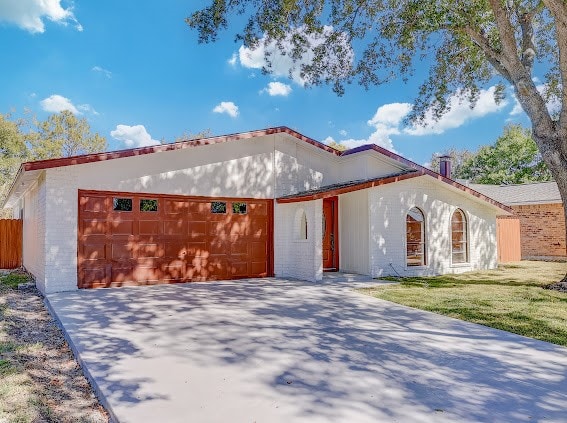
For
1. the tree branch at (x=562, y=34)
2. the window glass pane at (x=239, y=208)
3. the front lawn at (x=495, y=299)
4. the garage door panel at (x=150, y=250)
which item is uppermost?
the tree branch at (x=562, y=34)

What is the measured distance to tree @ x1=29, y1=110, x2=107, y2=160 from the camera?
3369 cm

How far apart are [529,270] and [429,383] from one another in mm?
12847

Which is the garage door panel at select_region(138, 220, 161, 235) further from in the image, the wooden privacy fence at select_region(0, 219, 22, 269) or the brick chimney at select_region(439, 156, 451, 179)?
the brick chimney at select_region(439, 156, 451, 179)

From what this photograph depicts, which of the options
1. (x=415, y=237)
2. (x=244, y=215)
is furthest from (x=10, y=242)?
(x=415, y=237)

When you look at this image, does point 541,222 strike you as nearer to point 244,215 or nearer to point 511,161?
point 244,215

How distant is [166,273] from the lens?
35.3ft

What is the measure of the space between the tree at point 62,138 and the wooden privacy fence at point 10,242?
20.1m

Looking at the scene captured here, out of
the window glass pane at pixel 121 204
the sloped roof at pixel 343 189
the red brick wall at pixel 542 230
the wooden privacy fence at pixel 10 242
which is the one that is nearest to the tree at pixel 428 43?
the sloped roof at pixel 343 189

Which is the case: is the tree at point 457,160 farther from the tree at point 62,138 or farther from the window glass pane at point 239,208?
the window glass pane at point 239,208

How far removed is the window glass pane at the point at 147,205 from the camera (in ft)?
34.4

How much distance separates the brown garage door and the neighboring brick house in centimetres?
1491

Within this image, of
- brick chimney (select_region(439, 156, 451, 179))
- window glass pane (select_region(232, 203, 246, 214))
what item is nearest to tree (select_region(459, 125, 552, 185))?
brick chimney (select_region(439, 156, 451, 179))

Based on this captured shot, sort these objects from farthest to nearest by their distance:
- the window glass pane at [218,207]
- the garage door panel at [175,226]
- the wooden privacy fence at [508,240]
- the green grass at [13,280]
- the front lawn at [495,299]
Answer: the wooden privacy fence at [508,240]
the window glass pane at [218,207]
the green grass at [13,280]
the garage door panel at [175,226]
the front lawn at [495,299]

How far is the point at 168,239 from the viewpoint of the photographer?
10.8 meters
